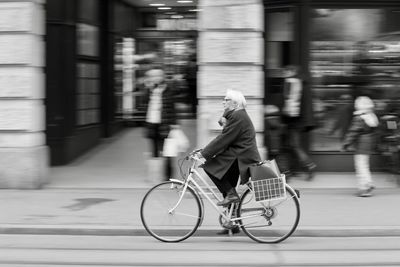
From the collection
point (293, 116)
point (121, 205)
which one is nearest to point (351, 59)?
point (293, 116)

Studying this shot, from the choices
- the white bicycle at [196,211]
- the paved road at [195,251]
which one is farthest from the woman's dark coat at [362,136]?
the white bicycle at [196,211]

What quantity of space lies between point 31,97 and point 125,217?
3569mm

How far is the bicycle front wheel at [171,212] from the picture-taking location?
333 inches

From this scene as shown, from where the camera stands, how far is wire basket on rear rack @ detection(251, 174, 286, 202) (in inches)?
330

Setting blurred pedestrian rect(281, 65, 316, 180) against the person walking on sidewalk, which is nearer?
the person walking on sidewalk

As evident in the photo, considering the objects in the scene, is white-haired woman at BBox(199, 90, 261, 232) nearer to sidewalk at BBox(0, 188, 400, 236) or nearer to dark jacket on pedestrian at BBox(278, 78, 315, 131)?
sidewalk at BBox(0, 188, 400, 236)

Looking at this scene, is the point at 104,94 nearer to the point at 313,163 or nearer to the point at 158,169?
the point at 158,169

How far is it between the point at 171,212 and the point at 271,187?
1.29 meters

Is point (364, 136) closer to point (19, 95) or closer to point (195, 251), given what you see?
point (195, 251)

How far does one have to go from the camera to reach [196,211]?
8484 mm

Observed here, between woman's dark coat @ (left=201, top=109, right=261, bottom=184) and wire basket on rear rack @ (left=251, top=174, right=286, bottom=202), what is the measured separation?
0.19 m

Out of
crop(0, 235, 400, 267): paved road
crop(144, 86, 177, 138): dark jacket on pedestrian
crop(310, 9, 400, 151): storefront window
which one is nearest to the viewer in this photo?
crop(0, 235, 400, 267): paved road

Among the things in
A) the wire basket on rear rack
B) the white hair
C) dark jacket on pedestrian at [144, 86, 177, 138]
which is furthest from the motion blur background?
the wire basket on rear rack

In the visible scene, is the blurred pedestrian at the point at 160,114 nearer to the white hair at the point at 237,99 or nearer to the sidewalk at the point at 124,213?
the sidewalk at the point at 124,213
